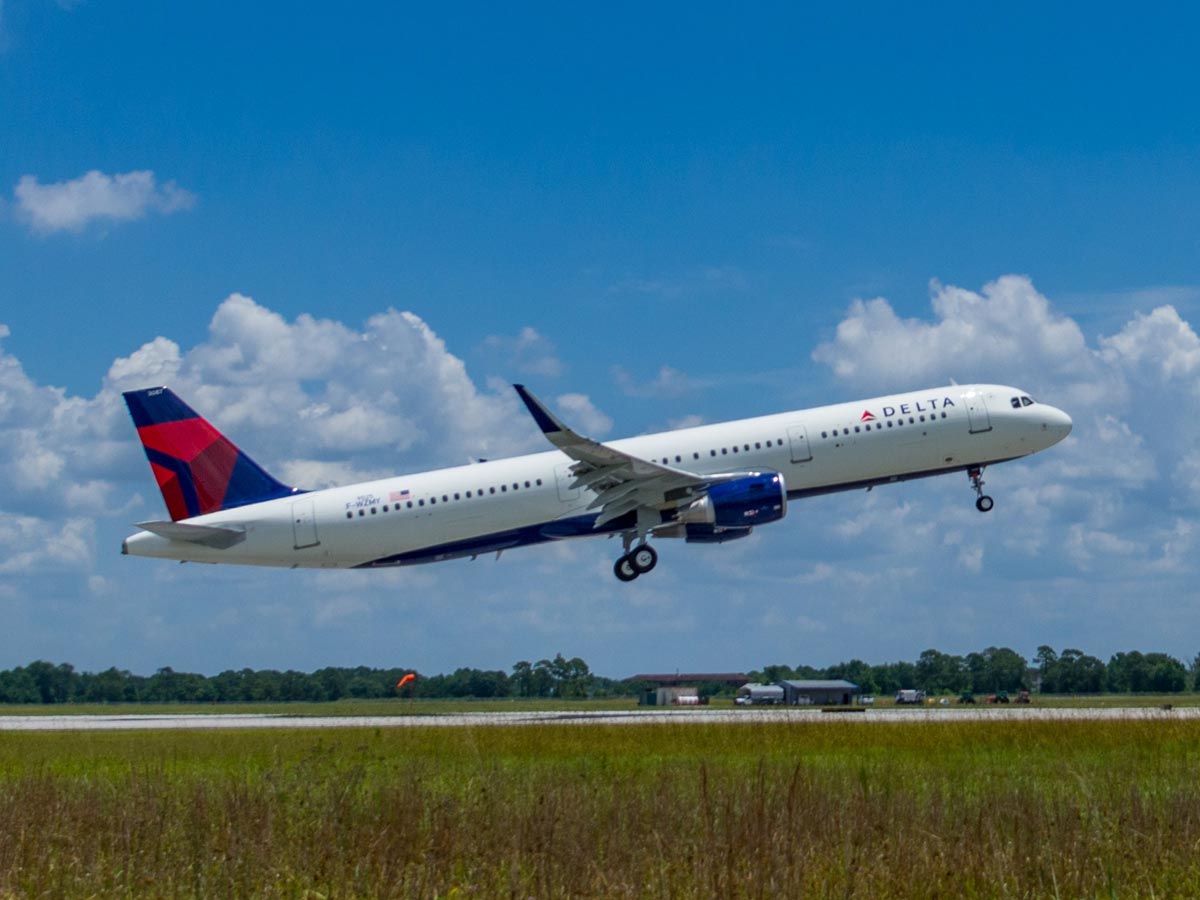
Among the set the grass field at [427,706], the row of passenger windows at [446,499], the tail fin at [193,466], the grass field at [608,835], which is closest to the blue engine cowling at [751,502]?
the row of passenger windows at [446,499]

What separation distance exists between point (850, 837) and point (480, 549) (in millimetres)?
36646

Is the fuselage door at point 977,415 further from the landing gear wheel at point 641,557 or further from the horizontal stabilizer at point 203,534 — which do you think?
the horizontal stabilizer at point 203,534

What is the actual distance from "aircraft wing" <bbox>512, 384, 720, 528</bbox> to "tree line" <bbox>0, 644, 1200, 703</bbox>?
124 ft

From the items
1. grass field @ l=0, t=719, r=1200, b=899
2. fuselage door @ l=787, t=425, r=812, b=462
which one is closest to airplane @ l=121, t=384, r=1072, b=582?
fuselage door @ l=787, t=425, r=812, b=462

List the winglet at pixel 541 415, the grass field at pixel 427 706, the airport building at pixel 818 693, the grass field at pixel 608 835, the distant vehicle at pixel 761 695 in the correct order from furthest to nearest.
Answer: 1. the distant vehicle at pixel 761 695
2. the airport building at pixel 818 693
3. the grass field at pixel 427 706
4. the winglet at pixel 541 415
5. the grass field at pixel 608 835

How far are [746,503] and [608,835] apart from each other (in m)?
32.5

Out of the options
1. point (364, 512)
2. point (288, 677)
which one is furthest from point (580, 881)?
point (288, 677)

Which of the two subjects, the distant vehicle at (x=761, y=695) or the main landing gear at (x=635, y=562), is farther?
the distant vehicle at (x=761, y=695)

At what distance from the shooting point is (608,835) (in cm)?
1345

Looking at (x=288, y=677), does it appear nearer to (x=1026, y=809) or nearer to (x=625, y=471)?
(x=625, y=471)

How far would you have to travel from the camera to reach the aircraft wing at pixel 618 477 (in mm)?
45094

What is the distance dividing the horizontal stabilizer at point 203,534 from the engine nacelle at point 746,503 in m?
17.6

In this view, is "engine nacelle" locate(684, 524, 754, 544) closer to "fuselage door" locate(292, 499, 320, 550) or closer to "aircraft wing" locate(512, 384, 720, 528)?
"aircraft wing" locate(512, 384, 720, 528)

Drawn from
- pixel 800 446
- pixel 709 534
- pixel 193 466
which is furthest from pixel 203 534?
pixel 800 446
